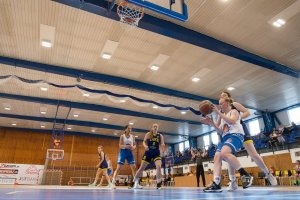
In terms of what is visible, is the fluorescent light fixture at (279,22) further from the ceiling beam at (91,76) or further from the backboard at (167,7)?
the ceiling beam at (91,76)

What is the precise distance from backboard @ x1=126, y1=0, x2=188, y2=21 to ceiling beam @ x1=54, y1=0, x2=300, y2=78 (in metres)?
2.00

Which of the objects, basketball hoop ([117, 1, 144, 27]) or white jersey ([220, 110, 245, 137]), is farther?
basketball hoop ([117, 1, 144, 27])

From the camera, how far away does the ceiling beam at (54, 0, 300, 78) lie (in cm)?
743

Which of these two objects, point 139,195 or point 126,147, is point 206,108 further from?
point 126,147

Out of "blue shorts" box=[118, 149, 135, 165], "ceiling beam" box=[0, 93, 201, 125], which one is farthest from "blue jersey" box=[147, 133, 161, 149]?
"ceiling beam" box=[0, 93, 201, 125]

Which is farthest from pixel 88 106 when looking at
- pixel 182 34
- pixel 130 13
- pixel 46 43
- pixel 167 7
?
pixel 167 7

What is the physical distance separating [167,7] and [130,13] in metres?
1.61

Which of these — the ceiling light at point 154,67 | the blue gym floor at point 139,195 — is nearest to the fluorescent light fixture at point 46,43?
the ceiling light at point 154,67

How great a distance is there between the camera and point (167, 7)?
5.95 meters

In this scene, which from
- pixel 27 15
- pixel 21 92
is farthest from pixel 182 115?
pixel 27 15

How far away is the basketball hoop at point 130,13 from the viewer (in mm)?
6938

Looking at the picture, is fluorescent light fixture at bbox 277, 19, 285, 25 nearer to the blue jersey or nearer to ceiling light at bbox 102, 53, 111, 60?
the blue jersey

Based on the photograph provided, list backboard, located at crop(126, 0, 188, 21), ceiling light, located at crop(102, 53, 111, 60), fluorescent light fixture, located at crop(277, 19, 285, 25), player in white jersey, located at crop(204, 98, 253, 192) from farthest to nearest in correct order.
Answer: ceiling light, located at crop(102, 53, 111, 60) → fluorescent light fixture, located at crop(277, 19, 285, 25) → backboard, located at crop(126, 0, 188, 21) → player in white jersey, located at crop(204, 98, 253, 192)

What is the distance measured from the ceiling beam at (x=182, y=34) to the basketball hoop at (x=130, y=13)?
2.22 feet
